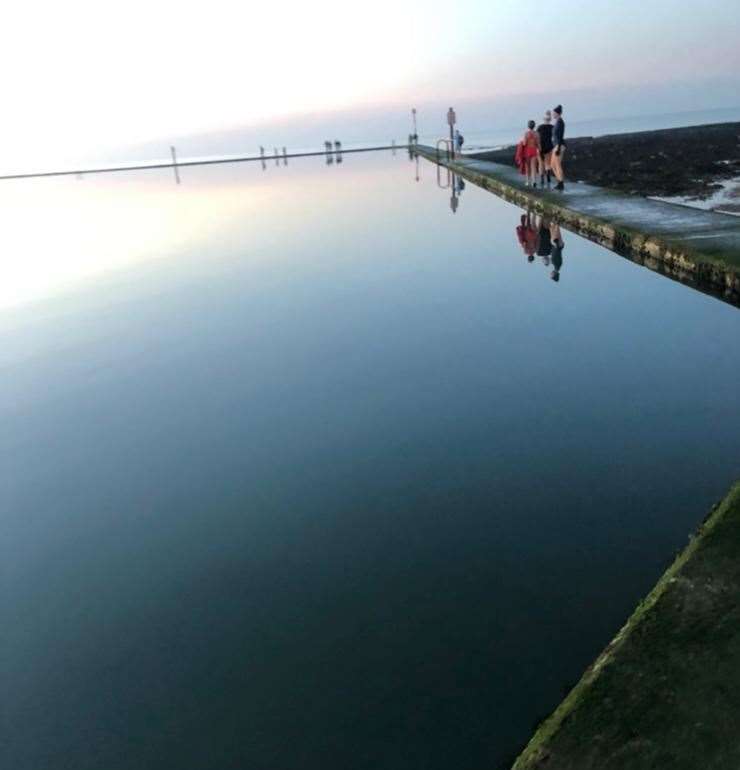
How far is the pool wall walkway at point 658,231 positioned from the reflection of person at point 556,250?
1.05 feet

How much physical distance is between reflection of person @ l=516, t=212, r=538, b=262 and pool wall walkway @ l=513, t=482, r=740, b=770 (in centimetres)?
975

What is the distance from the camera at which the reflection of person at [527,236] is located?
1252cm

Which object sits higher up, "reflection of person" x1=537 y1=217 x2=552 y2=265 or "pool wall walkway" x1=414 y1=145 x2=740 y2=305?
"pool wall walkway" x1=414 y1=145 x2=740 y2=305

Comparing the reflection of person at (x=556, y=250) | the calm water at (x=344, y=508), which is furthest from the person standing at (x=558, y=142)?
the calm water at (x=344, y=508)

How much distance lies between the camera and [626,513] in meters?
4.05

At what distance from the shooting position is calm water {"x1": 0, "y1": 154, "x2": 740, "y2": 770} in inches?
113

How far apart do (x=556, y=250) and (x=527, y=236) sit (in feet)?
5.98

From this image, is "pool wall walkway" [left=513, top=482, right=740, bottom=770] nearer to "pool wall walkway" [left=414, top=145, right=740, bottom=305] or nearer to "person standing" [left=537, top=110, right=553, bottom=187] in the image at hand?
"pool wall walkway" [left=414, top=145, right=740, bottom=305]

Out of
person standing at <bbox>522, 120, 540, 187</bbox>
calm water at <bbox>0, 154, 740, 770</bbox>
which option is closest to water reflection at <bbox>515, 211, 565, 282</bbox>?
calm water at <bbox>0, 154, 740, 770</bbox>

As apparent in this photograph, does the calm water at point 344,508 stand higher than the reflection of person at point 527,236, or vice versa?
the reflection of person at point 527,236

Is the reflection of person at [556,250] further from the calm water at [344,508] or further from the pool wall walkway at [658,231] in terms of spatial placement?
the calm water at [344,508]

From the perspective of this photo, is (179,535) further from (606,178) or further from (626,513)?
(606,178)

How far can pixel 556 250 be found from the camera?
40.1 feet

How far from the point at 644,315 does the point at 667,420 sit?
3.26 meters
